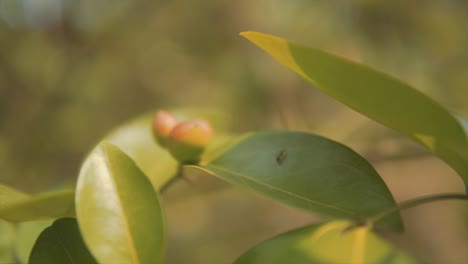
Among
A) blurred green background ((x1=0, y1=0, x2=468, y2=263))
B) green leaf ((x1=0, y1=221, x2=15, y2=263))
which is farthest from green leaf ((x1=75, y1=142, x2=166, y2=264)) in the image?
blurred green background ((x1=0, y1=0, x2=468, y2=263))

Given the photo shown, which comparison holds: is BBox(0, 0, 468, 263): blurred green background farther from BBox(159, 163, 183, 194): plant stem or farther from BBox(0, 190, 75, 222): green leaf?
BBox(0, 190, 75, 222): green leaf

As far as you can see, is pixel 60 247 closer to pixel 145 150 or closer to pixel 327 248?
pixel 327 248

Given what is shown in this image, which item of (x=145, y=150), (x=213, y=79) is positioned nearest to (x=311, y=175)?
(x=145, y=150)

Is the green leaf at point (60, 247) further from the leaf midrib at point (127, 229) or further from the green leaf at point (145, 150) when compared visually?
the green leaf at point (145, 150)

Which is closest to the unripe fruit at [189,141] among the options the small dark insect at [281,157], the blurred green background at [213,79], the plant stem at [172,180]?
the plant stem at [172,180]

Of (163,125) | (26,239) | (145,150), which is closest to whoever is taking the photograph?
(26,239)

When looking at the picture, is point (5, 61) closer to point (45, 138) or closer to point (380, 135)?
point (45, 138)

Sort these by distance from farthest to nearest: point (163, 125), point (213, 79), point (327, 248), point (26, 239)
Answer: point (213, 79), point (163, 125), point (26, 239), point (327, 248)
